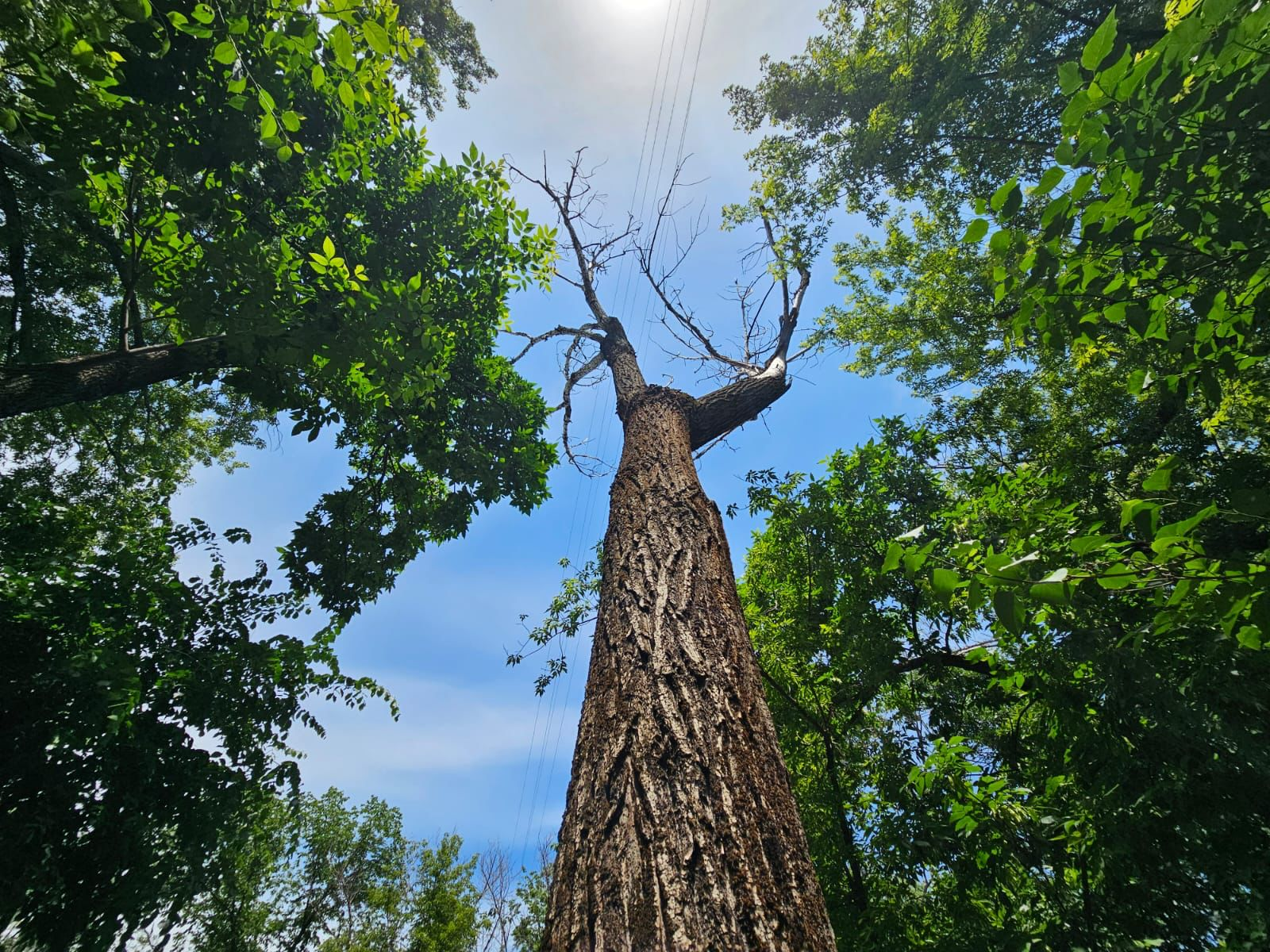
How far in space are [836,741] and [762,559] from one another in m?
2.28

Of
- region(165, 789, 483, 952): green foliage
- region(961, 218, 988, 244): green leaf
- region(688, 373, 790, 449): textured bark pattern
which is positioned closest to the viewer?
region(961, 218, 988, 244): green leaf

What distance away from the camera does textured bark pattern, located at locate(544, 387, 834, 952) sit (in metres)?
1.15

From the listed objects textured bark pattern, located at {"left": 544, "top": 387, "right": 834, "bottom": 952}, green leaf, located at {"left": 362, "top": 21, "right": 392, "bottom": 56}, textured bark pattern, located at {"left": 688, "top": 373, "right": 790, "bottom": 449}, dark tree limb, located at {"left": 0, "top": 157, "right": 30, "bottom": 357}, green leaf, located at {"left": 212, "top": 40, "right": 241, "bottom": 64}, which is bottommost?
textured bark pattern, located at {"left": 544, "top": 387, "right": 834, "bottom": 952}

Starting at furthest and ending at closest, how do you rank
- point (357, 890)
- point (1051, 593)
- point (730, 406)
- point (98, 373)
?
point (357, 890) < point (730, 406) < point (98, 373) < point (1051, 593)

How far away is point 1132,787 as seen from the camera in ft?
11.5

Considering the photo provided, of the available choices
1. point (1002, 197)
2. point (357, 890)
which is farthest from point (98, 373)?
point (357, 890)

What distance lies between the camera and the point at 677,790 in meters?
1.41

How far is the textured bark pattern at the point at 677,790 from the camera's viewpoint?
1151 mm

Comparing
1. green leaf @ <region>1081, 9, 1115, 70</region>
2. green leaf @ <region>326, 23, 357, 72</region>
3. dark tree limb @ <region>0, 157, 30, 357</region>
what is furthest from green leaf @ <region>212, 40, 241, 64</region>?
dark tree limb @ <region>0, 157, 30, 357</region>

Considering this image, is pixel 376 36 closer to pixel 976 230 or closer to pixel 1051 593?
pixel 976 230

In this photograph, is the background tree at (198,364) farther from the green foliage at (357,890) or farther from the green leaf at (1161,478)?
the green foliage at (357,890)

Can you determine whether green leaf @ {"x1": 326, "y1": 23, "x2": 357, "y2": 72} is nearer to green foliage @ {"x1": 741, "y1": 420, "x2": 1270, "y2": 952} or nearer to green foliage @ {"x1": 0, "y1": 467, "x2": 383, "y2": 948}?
green foliage @ {"x1": 741, "y1": 420, "x2": 1270, "y2": 952}

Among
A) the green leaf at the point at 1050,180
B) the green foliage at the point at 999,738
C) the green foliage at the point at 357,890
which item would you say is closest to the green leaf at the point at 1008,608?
the green foliage at the point at 999,738

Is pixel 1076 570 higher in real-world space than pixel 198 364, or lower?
lower
